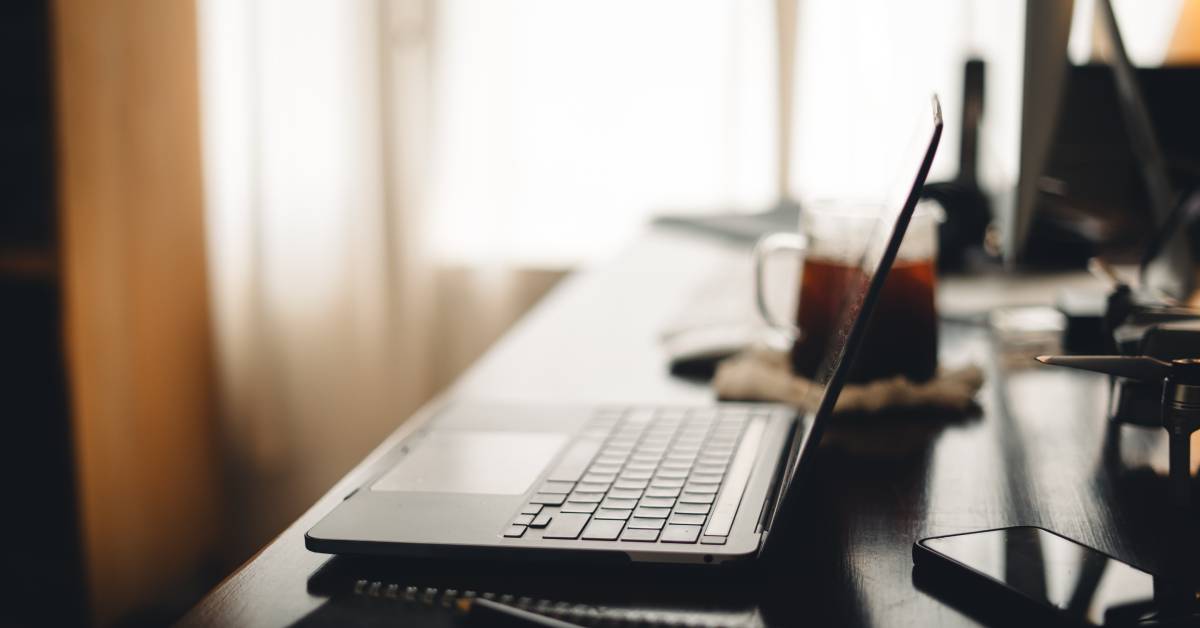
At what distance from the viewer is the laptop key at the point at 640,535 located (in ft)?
1.75

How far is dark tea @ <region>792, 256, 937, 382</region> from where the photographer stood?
0.82 metres

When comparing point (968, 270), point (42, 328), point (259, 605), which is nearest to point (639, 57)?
point (968, 270)

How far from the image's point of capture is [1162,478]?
0.67 m

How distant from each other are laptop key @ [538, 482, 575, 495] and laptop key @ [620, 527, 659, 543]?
2.9 inches

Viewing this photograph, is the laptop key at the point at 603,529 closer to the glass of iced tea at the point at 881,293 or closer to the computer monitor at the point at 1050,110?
the glass of iced tea at the point at 881,293

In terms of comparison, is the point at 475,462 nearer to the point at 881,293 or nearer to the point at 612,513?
the point at 612,513

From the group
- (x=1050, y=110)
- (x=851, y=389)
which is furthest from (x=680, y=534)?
(x=1050, y=110)

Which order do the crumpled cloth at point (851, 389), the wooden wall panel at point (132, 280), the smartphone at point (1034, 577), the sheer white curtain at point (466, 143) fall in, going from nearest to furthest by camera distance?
the smartphone at point (1034, 577) → the crumpled cloth at point (851, 389) → the wooden wall panel at point (132, 280) → the sheer white curtain at point (466, 143)

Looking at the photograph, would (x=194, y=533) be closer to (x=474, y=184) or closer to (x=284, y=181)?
(x=284, y=181)

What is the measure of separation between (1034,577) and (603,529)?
20 centimetres

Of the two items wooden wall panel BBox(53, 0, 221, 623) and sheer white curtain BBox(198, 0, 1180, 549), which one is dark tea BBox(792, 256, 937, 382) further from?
wooden wall panel BBox(53, 0, 221, 623)

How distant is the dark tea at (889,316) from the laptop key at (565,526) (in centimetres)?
33

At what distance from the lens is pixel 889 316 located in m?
0.82

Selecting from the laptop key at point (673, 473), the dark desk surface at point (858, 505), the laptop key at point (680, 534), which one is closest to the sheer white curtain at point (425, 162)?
the dark desk surface at point (858, 505)
